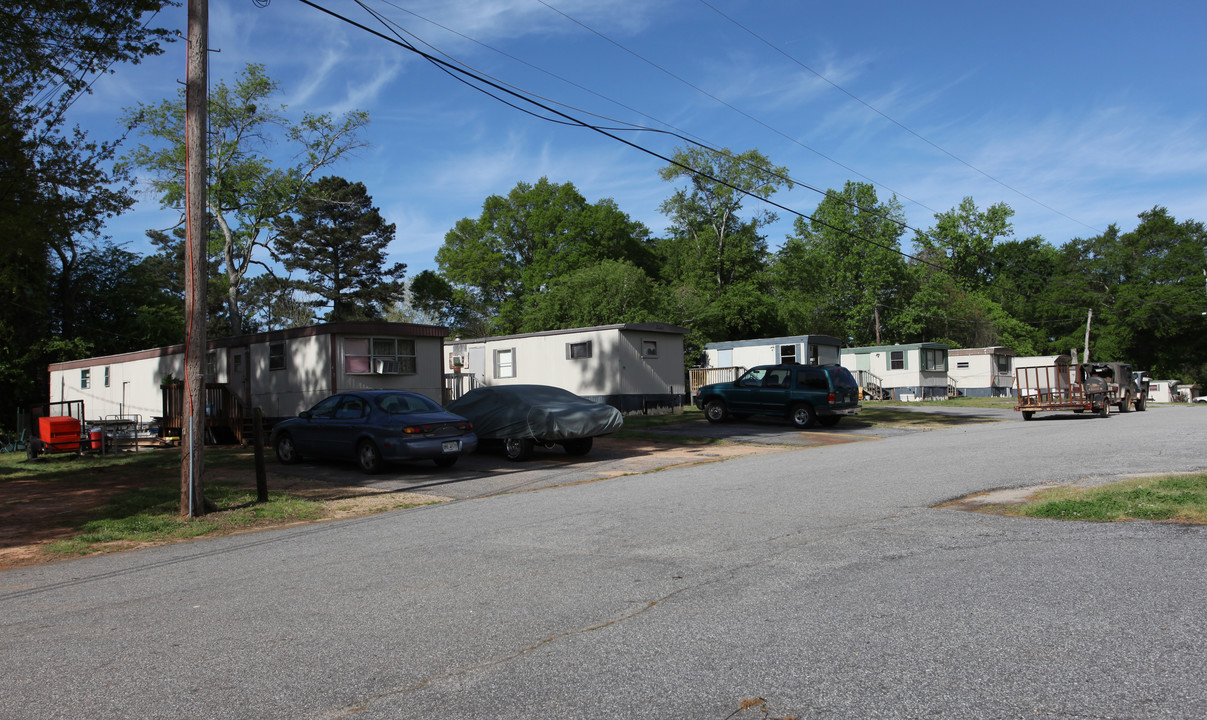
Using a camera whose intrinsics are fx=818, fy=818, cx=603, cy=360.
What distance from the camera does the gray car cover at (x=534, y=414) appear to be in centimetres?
1595

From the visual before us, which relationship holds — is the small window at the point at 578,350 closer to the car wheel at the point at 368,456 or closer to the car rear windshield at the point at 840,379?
the car rear windshield at the point at 840,379

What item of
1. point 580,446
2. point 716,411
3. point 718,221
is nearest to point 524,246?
point 718,221

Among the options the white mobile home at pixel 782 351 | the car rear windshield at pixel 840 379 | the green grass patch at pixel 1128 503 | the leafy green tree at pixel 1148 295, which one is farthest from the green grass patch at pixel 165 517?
the leafy green tree at pixel 1148 295

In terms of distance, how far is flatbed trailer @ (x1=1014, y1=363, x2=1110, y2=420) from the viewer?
27078mm

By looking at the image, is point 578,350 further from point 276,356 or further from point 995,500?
point 995,500

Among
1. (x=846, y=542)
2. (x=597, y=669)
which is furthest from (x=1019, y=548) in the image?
(x=597, y=669)

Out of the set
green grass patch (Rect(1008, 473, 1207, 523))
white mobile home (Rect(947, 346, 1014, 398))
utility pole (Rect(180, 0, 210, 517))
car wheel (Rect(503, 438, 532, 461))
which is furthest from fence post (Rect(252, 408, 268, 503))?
white mobile home (Rect(947, 346, 1014, 398))

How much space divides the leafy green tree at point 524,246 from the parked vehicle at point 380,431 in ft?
116

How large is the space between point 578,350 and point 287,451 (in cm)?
1301

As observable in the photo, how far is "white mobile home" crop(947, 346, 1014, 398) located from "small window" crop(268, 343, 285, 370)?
36905mm

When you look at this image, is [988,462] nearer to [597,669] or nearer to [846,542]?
[846,542]

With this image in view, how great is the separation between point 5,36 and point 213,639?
1518cm

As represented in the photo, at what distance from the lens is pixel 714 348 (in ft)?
→ 131

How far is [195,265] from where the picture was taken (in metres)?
10.7
